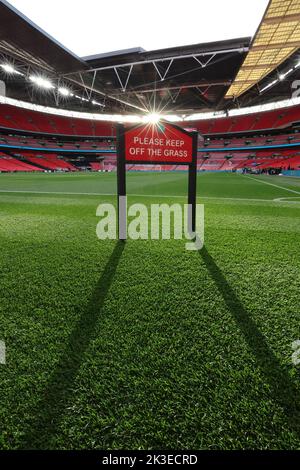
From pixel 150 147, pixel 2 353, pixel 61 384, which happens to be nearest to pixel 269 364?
pixel 61 384

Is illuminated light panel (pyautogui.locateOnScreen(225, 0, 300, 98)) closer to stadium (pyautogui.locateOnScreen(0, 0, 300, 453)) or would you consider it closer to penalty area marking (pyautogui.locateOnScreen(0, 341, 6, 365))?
stadium (pyautogui.locateOnScreen(0, 0, 300, 453))

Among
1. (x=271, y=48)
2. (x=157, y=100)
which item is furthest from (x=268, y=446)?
(x=157, y=100)

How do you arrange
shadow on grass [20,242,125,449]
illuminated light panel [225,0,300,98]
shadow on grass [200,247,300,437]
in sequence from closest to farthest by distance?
1. shadow on grass [20,242,125,449]
2. shadow on grass [200,247,300,437]
3. illuminated light panel [225,0,300,98]

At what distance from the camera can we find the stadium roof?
749 inches

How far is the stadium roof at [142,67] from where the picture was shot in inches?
749

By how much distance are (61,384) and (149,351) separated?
20.9 inches

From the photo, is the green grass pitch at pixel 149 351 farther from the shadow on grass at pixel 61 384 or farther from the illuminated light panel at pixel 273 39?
the illuminated light panel at pixel 273 39

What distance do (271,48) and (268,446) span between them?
25867 millimetres

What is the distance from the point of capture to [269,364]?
1377 mm

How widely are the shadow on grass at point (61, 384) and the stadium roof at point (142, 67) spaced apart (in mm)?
19101

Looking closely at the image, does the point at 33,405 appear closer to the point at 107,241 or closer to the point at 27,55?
the point at 107,241

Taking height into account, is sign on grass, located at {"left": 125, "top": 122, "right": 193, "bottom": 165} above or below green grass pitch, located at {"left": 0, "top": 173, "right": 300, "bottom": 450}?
above

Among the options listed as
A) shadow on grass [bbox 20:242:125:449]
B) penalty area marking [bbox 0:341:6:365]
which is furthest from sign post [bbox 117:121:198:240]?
penalty area marking [bbox 0:341:6:365]

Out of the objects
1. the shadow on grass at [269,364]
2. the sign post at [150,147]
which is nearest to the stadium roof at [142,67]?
the sign post at [150,147]
